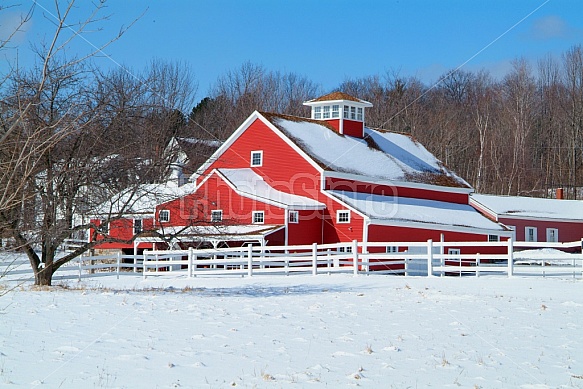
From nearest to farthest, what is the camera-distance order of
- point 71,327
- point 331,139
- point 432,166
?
1. point 71,327
2. point 331,139
3. point 432,166

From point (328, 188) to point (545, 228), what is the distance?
22.4 metres

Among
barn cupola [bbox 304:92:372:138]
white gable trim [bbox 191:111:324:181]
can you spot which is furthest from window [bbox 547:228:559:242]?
white gable trim [bbox 191:111:324:181]

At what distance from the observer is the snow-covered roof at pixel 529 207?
53.1 metres

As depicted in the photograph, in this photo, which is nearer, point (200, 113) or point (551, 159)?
point (200, 113)

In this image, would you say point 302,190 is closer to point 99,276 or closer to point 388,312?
point 99,276

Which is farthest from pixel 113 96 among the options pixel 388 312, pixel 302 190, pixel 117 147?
pixel 302 190

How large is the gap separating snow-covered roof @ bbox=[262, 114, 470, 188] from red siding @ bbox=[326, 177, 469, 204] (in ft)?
1.64

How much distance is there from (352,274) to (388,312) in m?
11.3

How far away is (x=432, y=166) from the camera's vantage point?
48188 millimetres

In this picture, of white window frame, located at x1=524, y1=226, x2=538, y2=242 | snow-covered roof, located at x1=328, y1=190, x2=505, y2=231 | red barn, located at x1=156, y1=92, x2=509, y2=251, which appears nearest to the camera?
red barn, located at x1=156, y1=92, x2=509, y2=251

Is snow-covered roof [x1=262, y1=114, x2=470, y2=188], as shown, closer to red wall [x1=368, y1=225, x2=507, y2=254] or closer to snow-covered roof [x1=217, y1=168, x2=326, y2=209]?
snow-covered roof [x1=217, y1=168, x2=326, y2=209]

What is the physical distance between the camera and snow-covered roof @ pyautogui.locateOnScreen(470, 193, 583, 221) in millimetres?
53094

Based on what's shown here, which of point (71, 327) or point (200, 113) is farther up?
point (200, 113)

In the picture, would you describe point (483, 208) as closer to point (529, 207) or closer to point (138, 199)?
point (529, 207)
